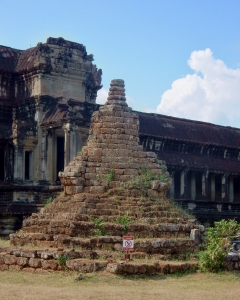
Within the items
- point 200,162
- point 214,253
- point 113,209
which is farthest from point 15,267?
point 200,162

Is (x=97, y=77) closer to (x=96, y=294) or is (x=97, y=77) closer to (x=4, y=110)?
(x=4, y=110)

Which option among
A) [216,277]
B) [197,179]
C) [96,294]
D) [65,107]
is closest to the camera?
[96,294]

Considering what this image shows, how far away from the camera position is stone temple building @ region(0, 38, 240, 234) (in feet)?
123

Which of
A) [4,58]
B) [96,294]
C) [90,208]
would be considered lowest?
[96,294]

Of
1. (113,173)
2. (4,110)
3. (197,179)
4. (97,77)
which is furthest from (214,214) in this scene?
(113,173)

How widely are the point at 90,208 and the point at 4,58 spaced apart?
25.0 m

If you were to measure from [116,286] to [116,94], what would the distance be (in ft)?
27.3

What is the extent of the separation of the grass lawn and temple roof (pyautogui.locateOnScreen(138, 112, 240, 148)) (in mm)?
24820

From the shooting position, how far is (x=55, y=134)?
40.7 m

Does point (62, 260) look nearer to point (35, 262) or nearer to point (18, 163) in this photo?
point (35, 262)

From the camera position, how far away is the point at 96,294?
15352mm

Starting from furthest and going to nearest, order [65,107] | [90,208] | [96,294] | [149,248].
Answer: [65,107] → [90,208] → [149,248] → [96,294]

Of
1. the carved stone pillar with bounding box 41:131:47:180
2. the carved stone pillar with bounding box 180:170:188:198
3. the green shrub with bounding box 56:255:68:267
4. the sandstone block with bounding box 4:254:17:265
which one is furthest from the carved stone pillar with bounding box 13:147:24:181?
the green shrub with bounding box 56:255:68:267

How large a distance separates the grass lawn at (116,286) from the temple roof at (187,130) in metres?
24.8
